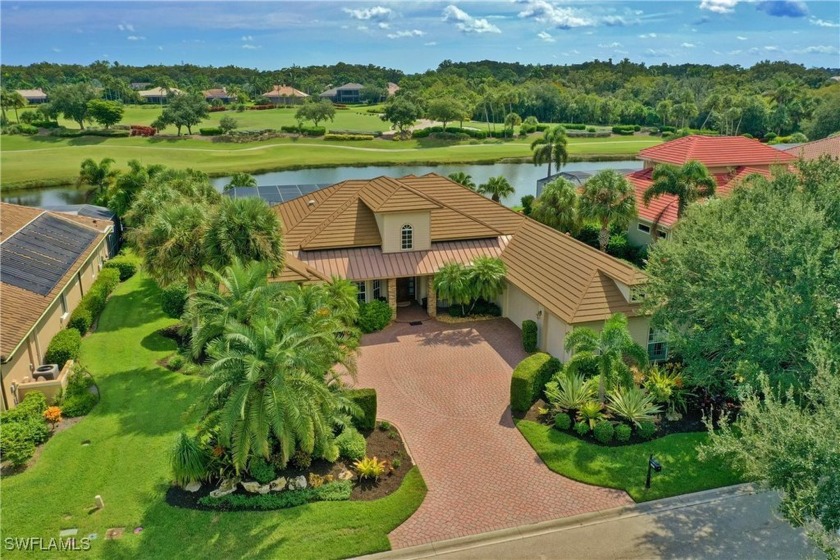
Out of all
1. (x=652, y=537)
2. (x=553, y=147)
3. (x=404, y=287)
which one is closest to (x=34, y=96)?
(x=553, y=147)

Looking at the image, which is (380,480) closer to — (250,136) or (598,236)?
(598,236)

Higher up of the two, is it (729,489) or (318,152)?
(318,152)

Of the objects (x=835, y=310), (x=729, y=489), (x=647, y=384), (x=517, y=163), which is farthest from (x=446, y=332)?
(x=517, y=163)

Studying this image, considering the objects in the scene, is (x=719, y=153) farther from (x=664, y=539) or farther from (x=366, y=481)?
(x=366, y=481)

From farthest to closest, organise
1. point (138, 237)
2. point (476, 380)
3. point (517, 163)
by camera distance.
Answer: point (517, 163), point (138, 237), point (476, 380)

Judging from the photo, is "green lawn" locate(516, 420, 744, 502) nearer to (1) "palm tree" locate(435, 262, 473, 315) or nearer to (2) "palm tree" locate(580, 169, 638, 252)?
(1) "palm tree" locate(435, 262, 473, 315)
